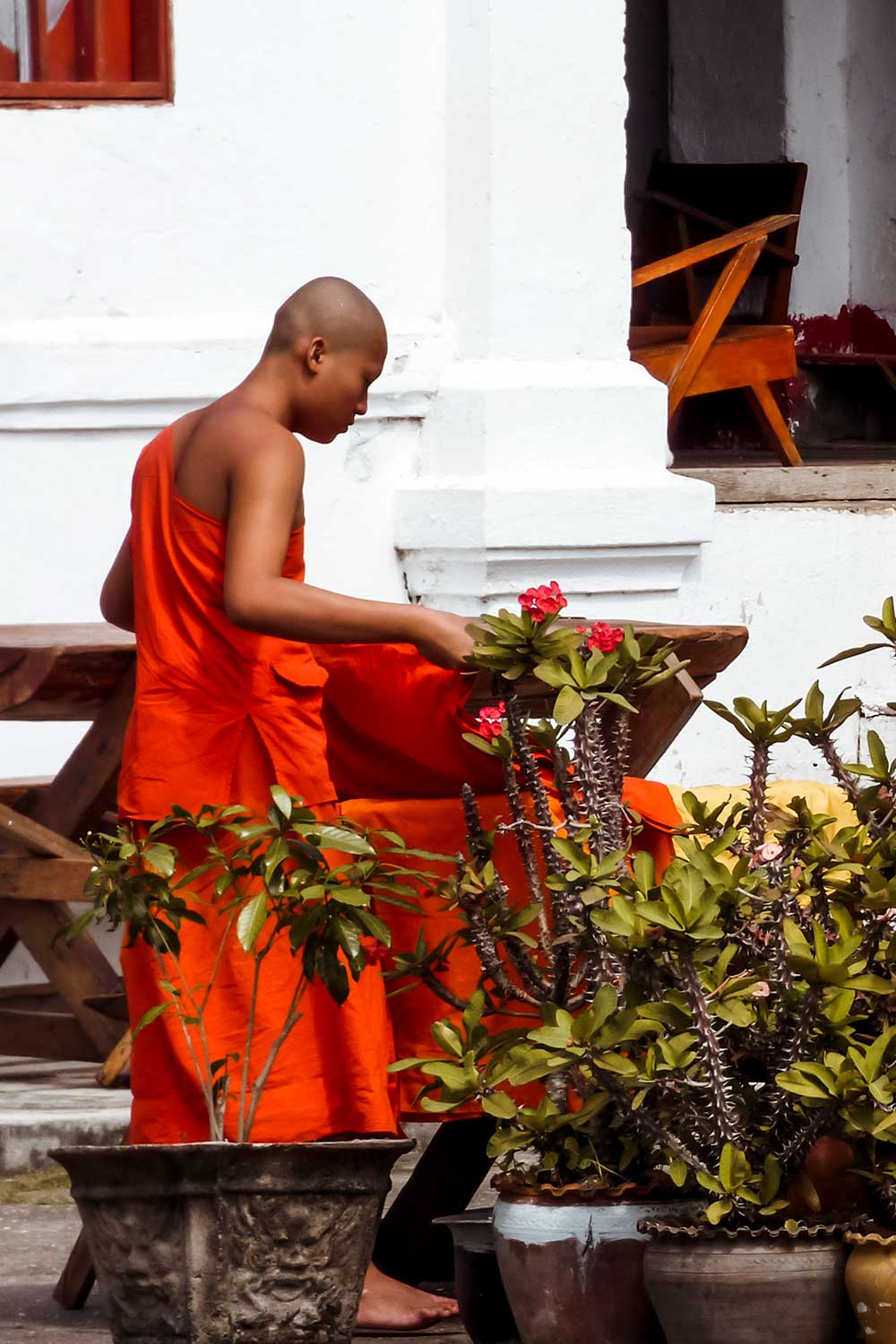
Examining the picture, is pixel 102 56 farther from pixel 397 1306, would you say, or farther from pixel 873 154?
pixel 873 154

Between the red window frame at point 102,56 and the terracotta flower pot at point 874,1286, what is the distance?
3699mm

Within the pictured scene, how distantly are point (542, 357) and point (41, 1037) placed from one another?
6.69 ft

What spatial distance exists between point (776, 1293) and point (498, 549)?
2.83 meters

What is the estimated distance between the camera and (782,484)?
20.2 feet

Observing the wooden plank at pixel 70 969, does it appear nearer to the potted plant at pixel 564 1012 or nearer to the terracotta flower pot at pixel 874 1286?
the potted plant at pixel 564 1012

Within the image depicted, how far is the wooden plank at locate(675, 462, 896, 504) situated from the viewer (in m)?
6.14

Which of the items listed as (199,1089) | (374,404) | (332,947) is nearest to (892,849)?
(332,947)

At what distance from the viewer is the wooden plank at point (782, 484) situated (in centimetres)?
614

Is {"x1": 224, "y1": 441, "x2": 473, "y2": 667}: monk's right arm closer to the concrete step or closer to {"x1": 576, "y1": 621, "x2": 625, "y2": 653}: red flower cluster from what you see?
{"x1": 576, "y1": 621, "x2": 625, "y2": 653}: red flower cluster

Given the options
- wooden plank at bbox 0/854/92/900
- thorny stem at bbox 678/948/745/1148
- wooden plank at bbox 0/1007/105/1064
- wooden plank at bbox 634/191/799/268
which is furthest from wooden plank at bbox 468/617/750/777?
wooden plank at bbox 634/191/799/268

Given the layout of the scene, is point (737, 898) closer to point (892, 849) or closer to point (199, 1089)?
point (892, 849)

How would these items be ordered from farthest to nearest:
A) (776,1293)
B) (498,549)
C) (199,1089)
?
1. (498,549)
2. (199,1089)
3. (776,1293)

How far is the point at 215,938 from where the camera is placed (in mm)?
3373

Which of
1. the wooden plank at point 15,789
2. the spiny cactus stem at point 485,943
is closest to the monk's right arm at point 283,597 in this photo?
the spiny cactus stem at point 485,943
